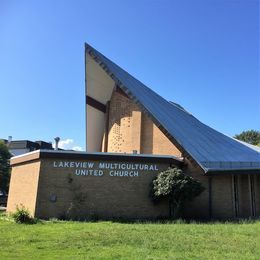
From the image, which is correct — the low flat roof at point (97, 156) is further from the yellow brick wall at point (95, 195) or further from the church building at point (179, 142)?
the church building at point (179, 142)

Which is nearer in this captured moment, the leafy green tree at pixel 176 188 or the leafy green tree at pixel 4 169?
the leafy green tree at pixel 176 188

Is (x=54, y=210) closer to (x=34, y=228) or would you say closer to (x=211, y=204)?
(x=34, y=228)

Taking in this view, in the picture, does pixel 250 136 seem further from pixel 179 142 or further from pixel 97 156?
pixel 97 156

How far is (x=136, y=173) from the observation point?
720 inches

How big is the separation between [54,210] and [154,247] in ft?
27.1

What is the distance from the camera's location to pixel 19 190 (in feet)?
65.2

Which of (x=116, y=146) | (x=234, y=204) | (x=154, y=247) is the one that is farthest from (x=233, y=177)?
(x=154, y=247)

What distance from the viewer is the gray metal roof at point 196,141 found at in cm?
1964

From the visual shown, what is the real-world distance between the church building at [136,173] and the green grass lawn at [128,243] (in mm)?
3977

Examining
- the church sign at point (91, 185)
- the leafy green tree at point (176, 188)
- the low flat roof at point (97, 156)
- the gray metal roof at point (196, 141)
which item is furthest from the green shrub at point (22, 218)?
the gray metal roof at point (196, 141)

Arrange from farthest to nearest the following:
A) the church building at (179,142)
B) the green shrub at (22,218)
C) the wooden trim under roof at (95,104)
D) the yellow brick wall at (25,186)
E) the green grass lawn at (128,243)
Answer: the wooden trim under roof at (95,104)
the church building at (179,142)
the yellow brick wall at (25,186)
the green shrub at (22,218)
the green grass lawn at (128,243)

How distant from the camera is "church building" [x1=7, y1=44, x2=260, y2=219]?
56.5 ft

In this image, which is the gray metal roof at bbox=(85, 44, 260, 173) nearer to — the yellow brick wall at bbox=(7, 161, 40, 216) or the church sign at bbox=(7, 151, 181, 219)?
the church sign at bbox=(7, 151, 181, 219)

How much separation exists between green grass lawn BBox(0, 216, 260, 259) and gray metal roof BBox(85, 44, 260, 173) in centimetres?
648
